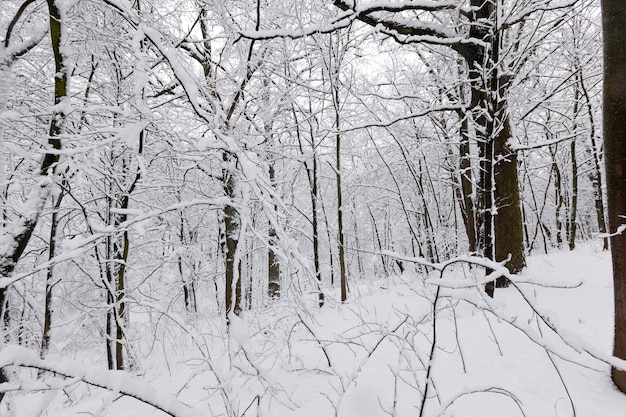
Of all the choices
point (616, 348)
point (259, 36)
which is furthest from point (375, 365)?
point (259, 36)

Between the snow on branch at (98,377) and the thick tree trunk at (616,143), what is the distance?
8.72ft

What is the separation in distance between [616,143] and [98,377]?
10.5 feet

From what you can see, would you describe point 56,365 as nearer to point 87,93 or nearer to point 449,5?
point 87,93

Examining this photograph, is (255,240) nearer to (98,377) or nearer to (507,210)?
(98,377)

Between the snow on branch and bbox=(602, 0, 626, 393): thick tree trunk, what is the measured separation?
8.72ft

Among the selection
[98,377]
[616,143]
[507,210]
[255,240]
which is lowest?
[98,377]

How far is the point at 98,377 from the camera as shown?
1.16 m

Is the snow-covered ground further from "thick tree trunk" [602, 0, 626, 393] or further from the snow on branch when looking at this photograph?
"thick tree trunk" [602, 0, 626, 393]

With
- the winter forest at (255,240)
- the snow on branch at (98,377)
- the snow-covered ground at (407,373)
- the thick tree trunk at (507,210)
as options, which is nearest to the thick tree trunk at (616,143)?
the winter forest at (255,240)

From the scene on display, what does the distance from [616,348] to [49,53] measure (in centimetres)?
653

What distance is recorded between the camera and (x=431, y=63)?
335 inches

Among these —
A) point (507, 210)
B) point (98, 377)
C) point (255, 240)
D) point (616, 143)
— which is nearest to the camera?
point (98, 377)

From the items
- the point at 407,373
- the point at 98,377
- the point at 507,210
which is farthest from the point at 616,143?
the point at 507,210

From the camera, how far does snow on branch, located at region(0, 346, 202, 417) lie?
107 cm
